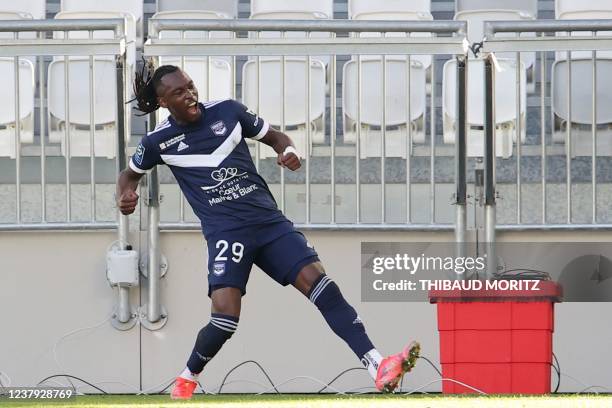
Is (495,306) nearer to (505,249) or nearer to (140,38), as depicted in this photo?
(505,249)

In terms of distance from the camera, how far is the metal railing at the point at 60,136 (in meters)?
8.01

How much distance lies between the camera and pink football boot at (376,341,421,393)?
5926 millimetres

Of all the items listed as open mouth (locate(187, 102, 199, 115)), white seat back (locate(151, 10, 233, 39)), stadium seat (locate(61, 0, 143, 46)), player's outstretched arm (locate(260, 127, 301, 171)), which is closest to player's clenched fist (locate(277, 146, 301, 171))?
player's outstretched arm (locate(260, 127, 301, 171))

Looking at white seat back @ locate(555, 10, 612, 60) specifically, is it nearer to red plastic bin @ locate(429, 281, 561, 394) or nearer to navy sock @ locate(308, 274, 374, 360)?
red plastic bin @ locate(429, 281, 561, 394)

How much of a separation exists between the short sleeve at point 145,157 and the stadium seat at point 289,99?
173 centimetres

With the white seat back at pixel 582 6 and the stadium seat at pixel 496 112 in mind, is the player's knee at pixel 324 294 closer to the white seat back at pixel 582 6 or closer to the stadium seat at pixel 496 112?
the stadium seat at pixel 496 112

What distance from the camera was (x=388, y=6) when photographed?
1015 cm

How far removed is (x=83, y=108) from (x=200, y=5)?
9.59 feet

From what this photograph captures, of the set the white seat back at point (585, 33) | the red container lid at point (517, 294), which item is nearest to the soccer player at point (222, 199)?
the red container lid at point (517, 294)

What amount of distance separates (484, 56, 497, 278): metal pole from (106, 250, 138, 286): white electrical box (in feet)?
6.33

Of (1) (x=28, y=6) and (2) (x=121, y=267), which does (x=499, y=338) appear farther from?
(1) (x=28, y=6)

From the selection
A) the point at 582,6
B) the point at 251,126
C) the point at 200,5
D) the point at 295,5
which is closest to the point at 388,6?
the point at 295,5

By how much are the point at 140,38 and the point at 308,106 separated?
249cm

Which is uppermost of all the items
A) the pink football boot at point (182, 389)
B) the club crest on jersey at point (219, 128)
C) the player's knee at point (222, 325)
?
the club crest on jersey at point (219, 128)
